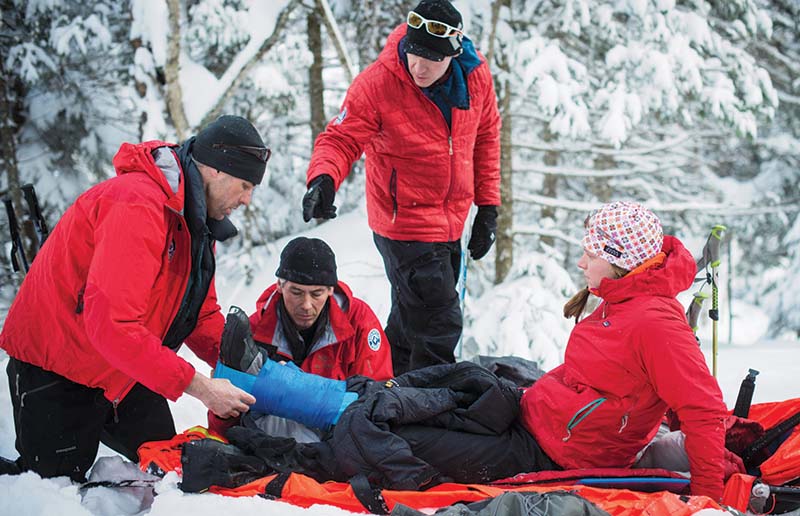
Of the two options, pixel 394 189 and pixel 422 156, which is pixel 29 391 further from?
pixel 422 156

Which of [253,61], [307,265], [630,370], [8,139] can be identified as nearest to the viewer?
[630,370]

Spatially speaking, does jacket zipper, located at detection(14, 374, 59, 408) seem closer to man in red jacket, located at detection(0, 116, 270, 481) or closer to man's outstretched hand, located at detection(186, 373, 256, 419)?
man in red jacket, located at detection(0, 116, 270, 481)

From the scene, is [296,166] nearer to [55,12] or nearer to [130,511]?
[55,12]

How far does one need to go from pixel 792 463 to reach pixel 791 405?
578 mm

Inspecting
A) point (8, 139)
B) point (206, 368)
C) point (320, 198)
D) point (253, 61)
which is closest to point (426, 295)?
point (320, 198)

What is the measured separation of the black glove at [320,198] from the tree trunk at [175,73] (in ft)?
16.5

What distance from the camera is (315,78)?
447 inches

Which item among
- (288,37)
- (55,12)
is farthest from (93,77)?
(288,37)

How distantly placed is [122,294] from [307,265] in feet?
3.98

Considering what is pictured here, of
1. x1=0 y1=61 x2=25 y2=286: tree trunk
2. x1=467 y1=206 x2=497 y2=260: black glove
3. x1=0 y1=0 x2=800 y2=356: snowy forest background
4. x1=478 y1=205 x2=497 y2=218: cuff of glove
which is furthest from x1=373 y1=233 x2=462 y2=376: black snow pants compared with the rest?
x1=0 y1=61 x2=25 y2=286: tree trunk

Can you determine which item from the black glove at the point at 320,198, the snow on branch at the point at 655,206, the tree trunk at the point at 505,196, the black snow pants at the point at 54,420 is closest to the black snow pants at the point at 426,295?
the black glove at the point at 320,198

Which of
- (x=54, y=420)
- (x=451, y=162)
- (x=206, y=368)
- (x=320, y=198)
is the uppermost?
(x=451, y=162)

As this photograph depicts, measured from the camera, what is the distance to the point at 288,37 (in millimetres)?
11039

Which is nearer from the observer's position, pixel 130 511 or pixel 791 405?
pixel 130 511
